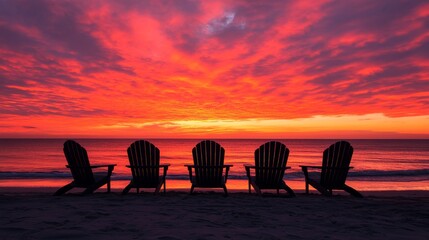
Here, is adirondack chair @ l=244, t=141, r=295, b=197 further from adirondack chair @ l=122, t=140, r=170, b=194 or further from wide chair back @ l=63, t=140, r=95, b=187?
wide chair back @ l=63, t=140, r=95, b=187

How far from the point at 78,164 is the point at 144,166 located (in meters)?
1.32

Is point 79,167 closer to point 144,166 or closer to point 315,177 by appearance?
point 144,166

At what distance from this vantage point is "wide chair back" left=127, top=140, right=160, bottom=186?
647cm

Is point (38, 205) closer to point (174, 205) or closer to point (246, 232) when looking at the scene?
point (174, 205)

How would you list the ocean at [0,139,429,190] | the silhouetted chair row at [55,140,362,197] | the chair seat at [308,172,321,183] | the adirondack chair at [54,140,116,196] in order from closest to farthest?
the adirondack chair at [54,140,116,196] → the silhouetted chair row at [55,140,362,197] → the chair seat at [308,172,321,183] → the ocean at [0,139,429,190]

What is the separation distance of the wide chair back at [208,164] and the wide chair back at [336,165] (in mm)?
2217

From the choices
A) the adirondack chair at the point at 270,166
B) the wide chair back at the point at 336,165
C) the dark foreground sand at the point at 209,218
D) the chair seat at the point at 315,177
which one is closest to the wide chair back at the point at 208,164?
the adirondack chair at the point at 270,166

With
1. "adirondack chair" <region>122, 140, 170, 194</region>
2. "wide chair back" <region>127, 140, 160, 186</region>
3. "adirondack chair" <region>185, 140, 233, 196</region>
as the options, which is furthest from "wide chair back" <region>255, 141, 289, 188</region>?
"wide chair back" <region>127, 140, 160, 186</region>

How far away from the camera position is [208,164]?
21.6 feet

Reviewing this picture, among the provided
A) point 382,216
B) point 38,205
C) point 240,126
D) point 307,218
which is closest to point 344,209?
point 382,216

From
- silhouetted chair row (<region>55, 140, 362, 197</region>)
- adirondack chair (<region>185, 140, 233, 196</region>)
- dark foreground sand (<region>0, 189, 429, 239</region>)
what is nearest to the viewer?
dark foreground sand (<region>0, 189, 429, 239</region>)

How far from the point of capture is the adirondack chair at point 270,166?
6.52 m

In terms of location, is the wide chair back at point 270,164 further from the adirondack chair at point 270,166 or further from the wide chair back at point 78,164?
the wide chair back at point 78,164

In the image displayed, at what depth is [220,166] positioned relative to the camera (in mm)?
6363
